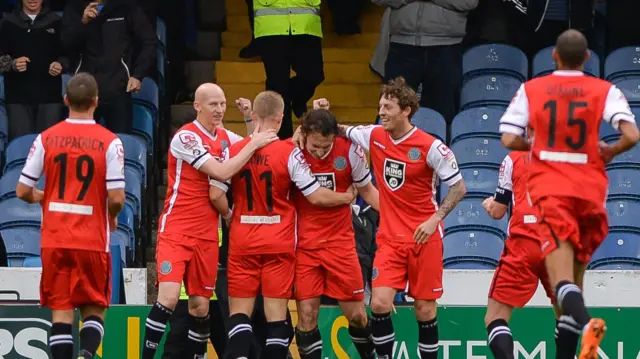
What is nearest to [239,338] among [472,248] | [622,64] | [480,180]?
[472,248]

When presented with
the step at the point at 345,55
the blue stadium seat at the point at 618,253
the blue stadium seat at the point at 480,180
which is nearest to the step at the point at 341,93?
the step at the point at 345,55

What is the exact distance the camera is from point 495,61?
15.5m

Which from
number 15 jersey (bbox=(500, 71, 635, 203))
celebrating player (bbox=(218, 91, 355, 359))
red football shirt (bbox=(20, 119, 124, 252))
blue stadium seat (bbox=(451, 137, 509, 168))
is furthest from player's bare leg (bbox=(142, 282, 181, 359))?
blue stadium seat (bbox=(451, 137, 509, 168))

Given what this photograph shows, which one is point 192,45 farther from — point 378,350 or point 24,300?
point 378,350

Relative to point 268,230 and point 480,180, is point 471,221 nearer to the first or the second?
point 480,180

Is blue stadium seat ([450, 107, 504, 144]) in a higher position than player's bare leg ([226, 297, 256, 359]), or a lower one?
higher

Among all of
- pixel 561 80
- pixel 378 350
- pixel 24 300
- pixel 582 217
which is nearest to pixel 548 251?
pixel 582 217

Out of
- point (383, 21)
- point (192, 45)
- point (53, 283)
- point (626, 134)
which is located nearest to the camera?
point (626, 134)

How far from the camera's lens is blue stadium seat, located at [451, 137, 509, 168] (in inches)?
567

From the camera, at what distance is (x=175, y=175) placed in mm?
11773

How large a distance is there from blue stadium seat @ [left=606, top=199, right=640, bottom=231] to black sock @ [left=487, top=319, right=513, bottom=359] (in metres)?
Result: 3.31

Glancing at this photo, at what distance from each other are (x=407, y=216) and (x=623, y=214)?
3064 mm

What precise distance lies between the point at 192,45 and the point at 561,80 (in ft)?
23.4

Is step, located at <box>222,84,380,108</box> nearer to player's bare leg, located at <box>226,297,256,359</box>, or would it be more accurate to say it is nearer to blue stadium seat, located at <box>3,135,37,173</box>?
blue stadium seat, located at <box>3,135,37,173</box>
